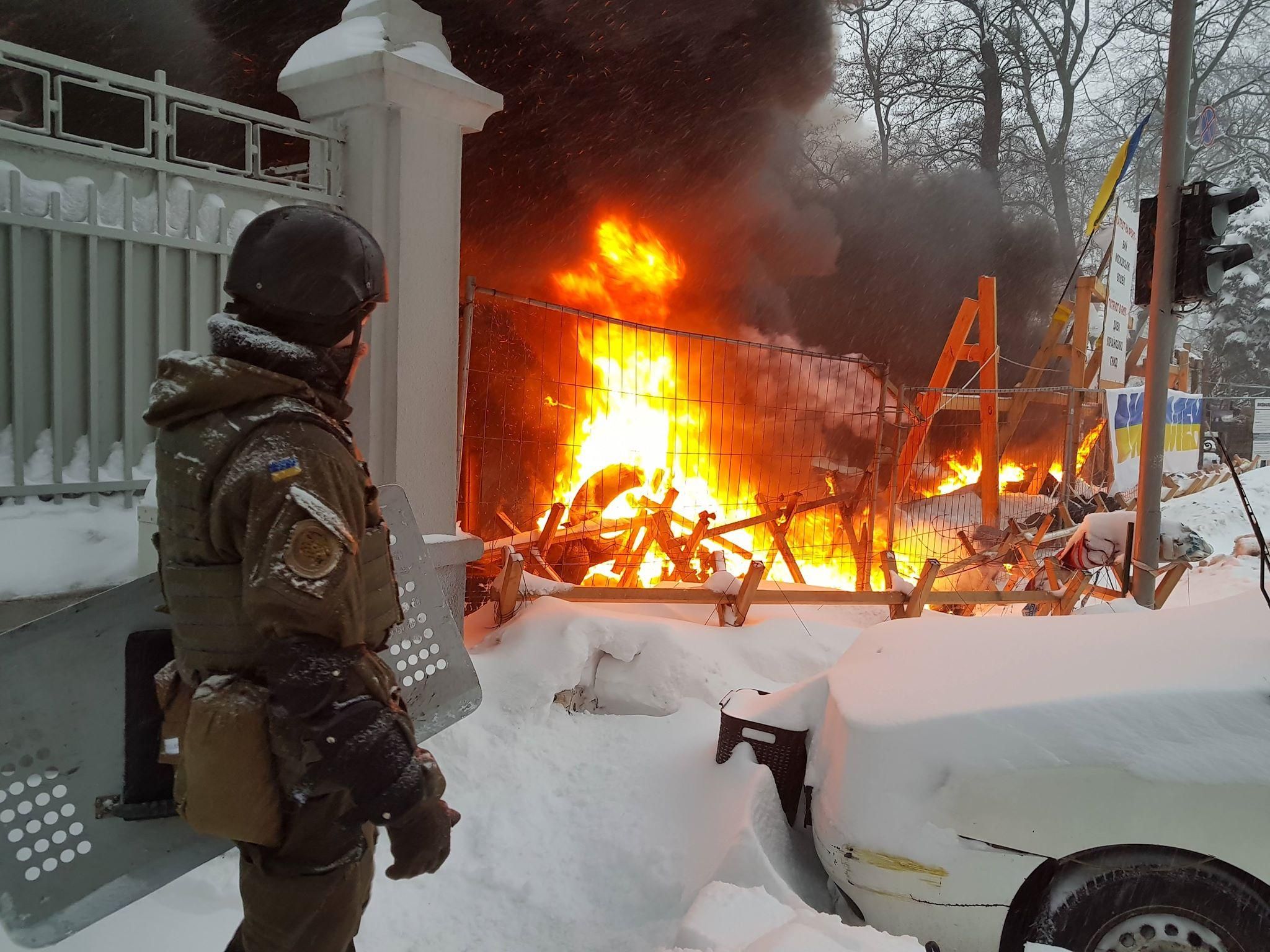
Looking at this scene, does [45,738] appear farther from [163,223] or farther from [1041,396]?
[1041,396]

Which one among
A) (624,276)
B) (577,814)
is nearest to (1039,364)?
(624,276)

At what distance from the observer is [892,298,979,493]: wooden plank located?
333 inches

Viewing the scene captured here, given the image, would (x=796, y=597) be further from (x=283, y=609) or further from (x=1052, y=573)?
(x=283, y=609)

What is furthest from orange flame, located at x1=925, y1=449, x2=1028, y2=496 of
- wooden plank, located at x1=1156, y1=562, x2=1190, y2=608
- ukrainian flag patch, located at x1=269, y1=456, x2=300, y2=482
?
ukrainian flag patch, located at x1=269, y1=456, x2=300, y2=482

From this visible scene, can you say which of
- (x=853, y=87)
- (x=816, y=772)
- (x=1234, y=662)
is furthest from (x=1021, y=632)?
(x=853, y=87)

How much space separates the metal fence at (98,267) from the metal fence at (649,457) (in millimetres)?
1615

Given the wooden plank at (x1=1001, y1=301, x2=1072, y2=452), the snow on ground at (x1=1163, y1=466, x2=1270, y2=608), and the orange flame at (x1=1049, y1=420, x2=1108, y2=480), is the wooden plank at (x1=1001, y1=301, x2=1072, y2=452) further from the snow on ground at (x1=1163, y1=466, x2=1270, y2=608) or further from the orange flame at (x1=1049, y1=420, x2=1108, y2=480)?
the snow on ground at (x1=1163, y1=466, x2=1270, y2=608)

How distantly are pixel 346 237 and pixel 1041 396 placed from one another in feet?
46.1

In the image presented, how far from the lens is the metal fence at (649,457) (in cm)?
668

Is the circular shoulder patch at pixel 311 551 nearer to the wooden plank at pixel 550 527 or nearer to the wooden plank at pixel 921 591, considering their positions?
the wooden plank at pixel 550 527

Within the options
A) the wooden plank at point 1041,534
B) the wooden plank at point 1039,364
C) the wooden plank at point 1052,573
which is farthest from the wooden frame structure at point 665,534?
the wooden plank at point 1039,364

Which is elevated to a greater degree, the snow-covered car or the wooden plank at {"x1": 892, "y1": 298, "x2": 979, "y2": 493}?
the wooden plank at {"x1": 892, "y1": 298, "x2": 979, "y2": 493}

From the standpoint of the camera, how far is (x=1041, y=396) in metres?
14.0

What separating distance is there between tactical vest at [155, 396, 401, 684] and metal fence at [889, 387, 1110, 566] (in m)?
6.91
